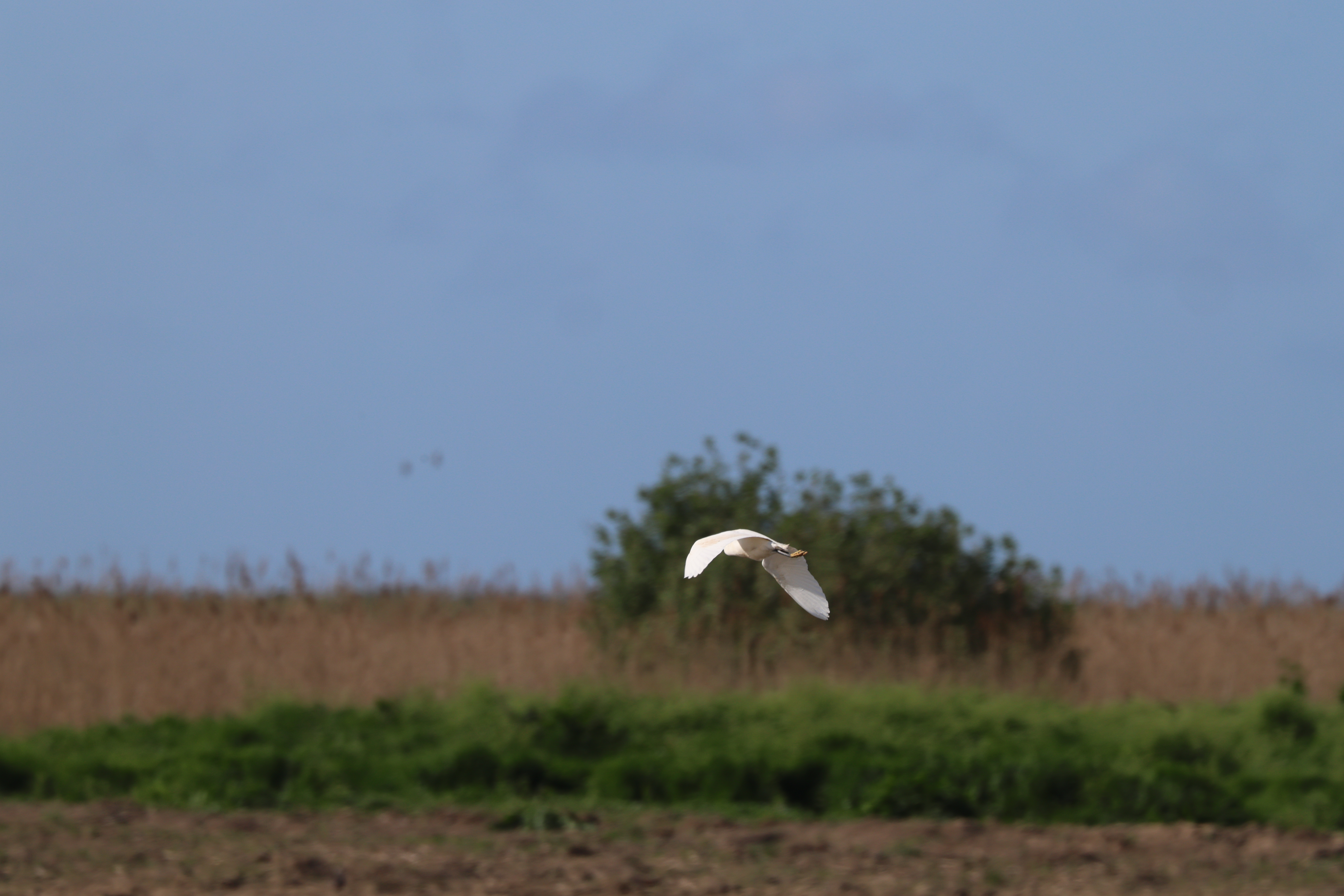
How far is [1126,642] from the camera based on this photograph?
10.0 metres

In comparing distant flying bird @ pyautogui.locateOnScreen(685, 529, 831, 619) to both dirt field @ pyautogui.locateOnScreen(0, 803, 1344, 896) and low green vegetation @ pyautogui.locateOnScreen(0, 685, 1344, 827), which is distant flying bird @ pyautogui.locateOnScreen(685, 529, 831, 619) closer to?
dirt field @ pyautogui.locateOnScreen(0, 803, 1344, 896)

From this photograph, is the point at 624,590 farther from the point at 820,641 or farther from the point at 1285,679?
the point at 1285,679

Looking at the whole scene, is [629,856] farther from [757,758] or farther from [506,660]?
[506,660]

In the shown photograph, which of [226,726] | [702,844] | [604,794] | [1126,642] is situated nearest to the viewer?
[702,844]

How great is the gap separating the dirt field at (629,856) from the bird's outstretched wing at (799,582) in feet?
10.3

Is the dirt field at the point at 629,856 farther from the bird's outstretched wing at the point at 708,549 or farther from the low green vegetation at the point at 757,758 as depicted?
the bird's outstretched wing at the point at 708,549

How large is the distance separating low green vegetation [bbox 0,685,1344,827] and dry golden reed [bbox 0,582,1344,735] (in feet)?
2.03

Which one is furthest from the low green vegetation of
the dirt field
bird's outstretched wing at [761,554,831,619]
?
bird's outstretched wing at [761,554,831,619]

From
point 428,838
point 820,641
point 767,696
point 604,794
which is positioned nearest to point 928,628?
point 820,641

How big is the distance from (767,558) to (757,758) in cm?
528

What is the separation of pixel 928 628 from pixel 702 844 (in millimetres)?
3343

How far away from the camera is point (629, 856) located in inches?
237

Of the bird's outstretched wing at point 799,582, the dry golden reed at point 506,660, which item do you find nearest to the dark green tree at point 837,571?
the dry golden reed at point 506,660

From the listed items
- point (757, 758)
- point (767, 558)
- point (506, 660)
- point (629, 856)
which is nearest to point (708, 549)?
point (767, 558)
